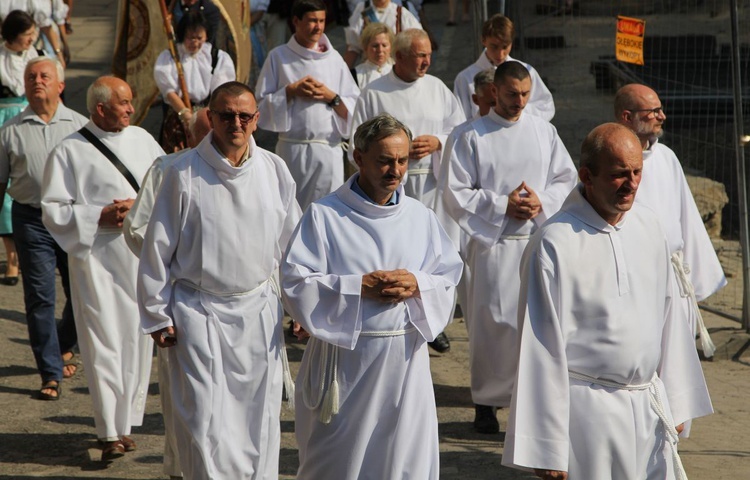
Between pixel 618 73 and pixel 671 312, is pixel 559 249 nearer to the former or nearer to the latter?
pixel 671 312

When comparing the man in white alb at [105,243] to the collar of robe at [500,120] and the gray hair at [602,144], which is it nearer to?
the collar of robe at [500,120]

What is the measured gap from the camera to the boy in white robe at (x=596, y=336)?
4.93 metres

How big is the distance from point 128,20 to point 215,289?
6297mm

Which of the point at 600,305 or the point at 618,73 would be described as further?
the point at 618,73

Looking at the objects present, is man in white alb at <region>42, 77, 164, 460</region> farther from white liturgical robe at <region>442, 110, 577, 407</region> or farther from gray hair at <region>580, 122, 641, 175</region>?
gray hair at <region>580, 122, 641, 175</region>

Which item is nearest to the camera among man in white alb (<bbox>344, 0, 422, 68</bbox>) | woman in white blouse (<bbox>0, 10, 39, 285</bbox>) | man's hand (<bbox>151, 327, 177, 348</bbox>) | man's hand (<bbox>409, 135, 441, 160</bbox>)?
man's hand (<bbox>151, 327, 177, 348</bbox>)

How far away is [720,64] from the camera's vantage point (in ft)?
49.7

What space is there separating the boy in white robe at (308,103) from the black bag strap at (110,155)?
232 centimetres

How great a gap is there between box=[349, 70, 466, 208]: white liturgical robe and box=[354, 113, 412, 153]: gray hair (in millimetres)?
3754

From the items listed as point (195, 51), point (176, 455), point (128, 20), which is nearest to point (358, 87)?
point (195, 51)

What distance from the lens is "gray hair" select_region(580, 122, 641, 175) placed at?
4.96 metres

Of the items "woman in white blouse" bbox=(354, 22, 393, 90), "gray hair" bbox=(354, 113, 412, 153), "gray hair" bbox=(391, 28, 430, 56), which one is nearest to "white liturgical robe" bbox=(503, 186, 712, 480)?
"gray hair" bbox=(354, 113, 412, 153)

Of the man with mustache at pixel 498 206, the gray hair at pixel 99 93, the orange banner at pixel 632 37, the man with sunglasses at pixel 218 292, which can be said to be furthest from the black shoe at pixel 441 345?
the man with sunglasses at pixel 218 292

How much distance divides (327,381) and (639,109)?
221 cm
